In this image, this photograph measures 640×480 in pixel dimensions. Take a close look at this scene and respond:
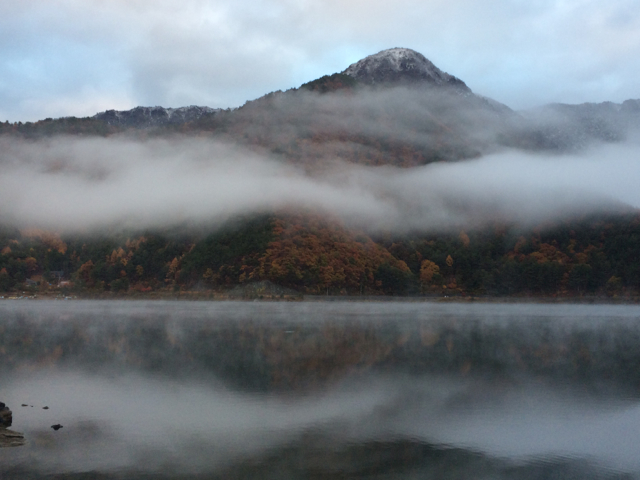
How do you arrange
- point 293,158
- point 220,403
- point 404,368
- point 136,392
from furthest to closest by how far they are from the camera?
point 293,158 → point 404,368 → point 136,392 → point 220,403

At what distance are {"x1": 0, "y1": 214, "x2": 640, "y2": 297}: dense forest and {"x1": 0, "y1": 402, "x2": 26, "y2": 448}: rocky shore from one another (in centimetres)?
9104

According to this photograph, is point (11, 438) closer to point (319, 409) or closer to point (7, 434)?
point (7, 434)

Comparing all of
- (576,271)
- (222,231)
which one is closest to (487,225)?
(576,271)

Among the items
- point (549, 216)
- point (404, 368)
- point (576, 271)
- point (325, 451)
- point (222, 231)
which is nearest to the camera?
point (325, 451)

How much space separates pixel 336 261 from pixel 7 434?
100m

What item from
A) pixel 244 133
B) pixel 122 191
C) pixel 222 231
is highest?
pixel 244 133

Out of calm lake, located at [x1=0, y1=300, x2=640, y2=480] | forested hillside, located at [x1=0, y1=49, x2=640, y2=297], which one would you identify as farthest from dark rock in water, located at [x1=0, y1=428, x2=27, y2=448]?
forested hillside, located at [x1=0, y1=49, x2=640, y2=297]

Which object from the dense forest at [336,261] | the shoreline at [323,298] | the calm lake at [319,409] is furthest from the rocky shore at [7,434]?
the shoreline at [323,298]

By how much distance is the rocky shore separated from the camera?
51.7 feet

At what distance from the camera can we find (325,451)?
50.5ft

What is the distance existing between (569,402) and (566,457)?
7495mm

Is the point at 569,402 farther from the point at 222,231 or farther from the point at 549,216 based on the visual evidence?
the point at 549,216

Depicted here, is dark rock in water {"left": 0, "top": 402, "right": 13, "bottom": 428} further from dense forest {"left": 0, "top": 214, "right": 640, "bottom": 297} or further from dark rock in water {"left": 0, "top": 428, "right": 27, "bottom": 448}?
dense forest {"left": 0, "top": 214, "right": 640, "bottom": 297}

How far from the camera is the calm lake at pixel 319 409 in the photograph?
14547 mm
